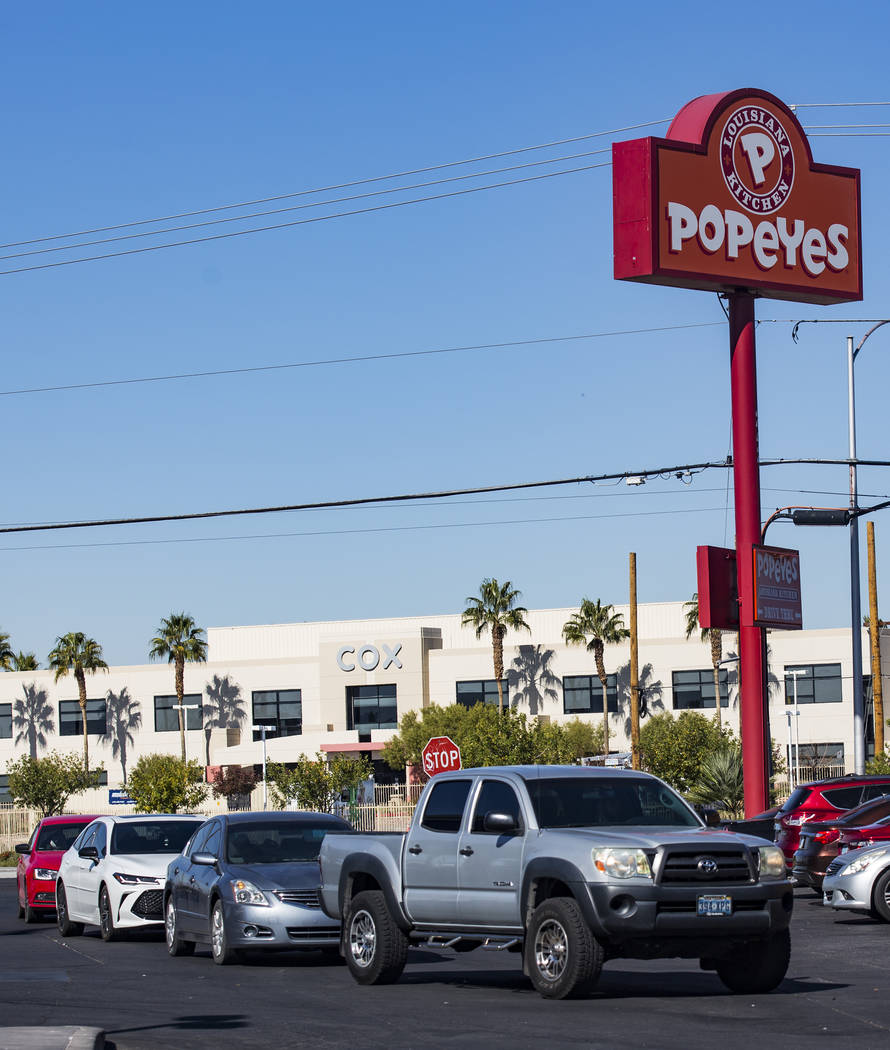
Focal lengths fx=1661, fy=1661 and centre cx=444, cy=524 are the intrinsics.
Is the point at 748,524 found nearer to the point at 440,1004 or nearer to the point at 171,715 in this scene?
the point at 440,1004

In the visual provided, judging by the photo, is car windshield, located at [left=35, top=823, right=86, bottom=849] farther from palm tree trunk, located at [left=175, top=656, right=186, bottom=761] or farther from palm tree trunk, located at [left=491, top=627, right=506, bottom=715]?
palm tree trunk, located at [left=175, top=656, right=186, bottom=761]

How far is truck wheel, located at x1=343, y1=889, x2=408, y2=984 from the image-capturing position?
14.7 m

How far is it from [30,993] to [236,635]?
8142 centimetres

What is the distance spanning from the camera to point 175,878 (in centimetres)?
1891

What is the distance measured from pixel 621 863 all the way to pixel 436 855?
2212 mm

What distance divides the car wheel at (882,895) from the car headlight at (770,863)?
25.3 ft

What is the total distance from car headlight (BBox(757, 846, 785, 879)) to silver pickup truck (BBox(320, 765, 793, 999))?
0.4 inches

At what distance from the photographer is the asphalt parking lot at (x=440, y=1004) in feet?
36.7

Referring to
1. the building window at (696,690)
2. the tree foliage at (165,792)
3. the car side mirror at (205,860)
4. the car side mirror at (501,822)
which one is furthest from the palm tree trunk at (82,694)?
the car side mirror at (501,822)

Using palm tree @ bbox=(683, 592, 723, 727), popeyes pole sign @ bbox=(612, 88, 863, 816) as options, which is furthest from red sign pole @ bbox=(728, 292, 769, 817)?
palm tree @ bbox=(683, 592, 723, 727)

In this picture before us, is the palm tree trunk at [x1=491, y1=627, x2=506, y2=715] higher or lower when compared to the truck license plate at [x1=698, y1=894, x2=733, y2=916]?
higher

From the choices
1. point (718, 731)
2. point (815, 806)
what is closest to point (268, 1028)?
point (815, 806)

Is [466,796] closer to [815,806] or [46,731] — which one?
[815,806]

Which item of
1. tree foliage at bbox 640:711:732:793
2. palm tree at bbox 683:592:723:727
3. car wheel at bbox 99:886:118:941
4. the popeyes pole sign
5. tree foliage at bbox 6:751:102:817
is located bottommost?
tree foliage at bbox 6:751:102:817
